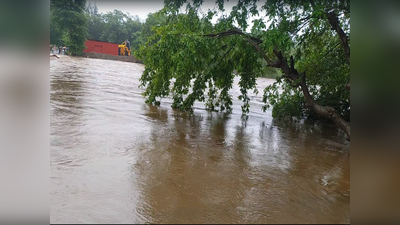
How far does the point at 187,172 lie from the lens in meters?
4.90

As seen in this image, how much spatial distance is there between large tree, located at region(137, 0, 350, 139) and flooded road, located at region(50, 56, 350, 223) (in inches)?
58.1

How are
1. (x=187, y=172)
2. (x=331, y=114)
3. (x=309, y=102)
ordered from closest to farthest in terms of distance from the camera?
1. (x=187, y=172)
2. (x=331, y=114)
3. (x=309, y=102)

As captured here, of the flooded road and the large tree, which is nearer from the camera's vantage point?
the flooded road

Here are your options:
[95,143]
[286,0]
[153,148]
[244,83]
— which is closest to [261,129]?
[244,83]

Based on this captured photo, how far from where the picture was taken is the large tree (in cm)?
769

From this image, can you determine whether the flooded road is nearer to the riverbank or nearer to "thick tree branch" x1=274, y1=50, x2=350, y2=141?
"thick tree branch" x1=274, y1=50, x2=350, y2=141

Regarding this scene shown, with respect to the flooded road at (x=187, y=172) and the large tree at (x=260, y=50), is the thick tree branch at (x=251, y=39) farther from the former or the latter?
the flooded road at (x=187, y=172)

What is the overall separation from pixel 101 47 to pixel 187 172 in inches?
2238

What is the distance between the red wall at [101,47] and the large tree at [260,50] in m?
49.5

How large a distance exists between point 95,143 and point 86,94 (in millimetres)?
7102

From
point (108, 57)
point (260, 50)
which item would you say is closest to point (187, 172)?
point (260, 50)

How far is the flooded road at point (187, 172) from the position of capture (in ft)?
11.6

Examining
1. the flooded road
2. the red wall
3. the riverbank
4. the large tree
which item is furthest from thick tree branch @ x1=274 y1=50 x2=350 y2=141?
the red wall

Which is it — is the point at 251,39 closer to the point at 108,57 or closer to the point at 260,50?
the point at 260,50
